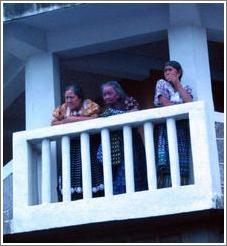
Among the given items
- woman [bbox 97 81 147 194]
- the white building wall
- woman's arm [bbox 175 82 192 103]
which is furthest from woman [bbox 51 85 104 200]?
the white building wall

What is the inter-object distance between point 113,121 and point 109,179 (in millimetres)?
497

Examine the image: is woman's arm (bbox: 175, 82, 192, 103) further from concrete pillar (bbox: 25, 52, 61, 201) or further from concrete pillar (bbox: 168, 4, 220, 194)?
concrete pillar (bbox: 25, 52, 61, 201)

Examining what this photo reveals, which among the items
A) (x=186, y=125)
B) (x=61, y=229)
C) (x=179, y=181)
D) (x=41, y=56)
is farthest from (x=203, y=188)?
(x=41, y=56)

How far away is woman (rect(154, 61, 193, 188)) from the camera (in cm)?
709

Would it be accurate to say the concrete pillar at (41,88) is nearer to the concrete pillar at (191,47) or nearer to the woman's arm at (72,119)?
the woman's arm at (72,119)

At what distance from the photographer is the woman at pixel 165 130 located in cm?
709

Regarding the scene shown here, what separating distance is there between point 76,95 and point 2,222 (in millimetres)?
1292

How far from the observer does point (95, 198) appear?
700 centimetres

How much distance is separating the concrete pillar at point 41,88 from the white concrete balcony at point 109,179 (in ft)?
2.10

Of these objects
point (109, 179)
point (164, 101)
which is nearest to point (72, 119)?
point (109, 179)

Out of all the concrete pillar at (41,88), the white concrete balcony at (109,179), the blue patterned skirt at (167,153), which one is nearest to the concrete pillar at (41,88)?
the concrete pillar at (41,88)

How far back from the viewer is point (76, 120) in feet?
24.1

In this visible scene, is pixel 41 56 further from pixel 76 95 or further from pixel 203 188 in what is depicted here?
pixel 203 188

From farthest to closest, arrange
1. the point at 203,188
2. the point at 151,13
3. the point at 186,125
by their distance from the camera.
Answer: the point at 151,13
the point at 186,125
the point at 203,188
